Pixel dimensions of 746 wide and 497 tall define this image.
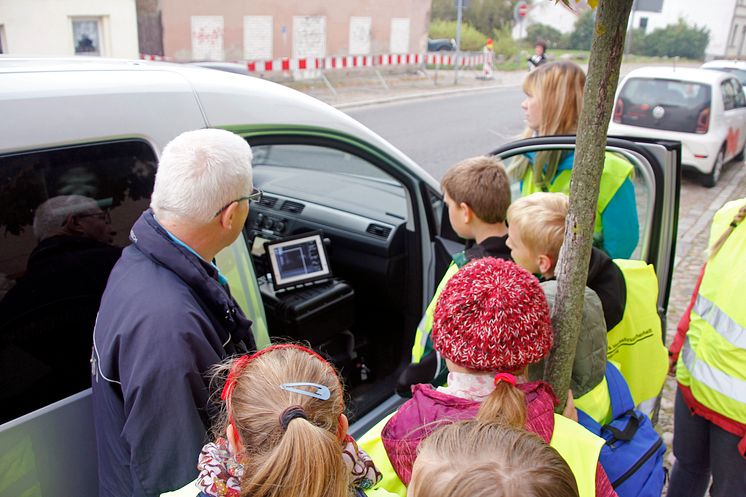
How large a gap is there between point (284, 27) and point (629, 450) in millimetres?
19010

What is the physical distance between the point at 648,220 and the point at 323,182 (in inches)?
82.7

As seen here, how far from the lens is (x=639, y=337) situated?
91.4 inches

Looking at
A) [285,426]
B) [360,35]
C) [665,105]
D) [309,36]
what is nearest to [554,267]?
[285,426]

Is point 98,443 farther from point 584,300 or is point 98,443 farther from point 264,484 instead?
point 584,300

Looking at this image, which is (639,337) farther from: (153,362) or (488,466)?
(153,362)

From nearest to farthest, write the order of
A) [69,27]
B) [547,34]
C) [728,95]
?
[728,95]
[69,27]
[547,34]

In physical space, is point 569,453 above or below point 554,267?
below

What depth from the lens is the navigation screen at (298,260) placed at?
312cm

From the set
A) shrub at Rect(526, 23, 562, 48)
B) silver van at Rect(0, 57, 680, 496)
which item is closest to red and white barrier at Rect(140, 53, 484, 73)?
silver van at Rect(0, 57, 680, 496)

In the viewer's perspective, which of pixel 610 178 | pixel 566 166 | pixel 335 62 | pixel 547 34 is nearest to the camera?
pixel 610 178

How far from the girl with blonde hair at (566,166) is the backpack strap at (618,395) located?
681 mm

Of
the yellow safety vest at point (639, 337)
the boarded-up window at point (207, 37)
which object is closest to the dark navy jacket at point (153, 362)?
the yellow safety vest at point (639, 337)

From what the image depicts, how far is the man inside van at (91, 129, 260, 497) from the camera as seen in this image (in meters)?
1.58

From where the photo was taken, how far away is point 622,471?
1.79m
